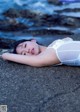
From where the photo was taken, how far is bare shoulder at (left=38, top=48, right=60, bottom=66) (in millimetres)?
3906

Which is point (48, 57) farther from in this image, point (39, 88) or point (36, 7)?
point (36, 7)

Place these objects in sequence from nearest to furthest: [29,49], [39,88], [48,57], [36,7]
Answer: [39,88]
[48,57]
[29,49]
[36,7]

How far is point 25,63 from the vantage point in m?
4.03

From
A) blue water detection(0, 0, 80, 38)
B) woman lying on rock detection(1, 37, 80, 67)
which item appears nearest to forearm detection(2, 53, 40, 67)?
woman lying on rock detection(1, 37, 80, 67)

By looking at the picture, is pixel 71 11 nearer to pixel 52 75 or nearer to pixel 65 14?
pixel 65 14

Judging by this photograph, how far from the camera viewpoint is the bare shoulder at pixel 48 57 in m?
3.91

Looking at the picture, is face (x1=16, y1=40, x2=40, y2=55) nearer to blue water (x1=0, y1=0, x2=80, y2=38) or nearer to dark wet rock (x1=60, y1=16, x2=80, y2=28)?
blue water (x1=0, y1=0, x2=80, y2=38)

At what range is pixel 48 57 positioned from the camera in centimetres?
391

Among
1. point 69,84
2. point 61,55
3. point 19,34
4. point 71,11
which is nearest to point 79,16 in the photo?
point 71,11

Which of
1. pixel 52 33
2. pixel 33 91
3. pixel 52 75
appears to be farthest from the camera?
pixel 52 33

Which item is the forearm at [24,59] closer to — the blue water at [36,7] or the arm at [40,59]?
the arm at [40,59]

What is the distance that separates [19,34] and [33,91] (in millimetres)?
2368

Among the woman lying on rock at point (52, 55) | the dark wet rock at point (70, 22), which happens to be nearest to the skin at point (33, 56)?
the woman lying on rock at point (52, 55)

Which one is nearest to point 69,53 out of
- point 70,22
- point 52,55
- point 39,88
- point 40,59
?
point 52,55
